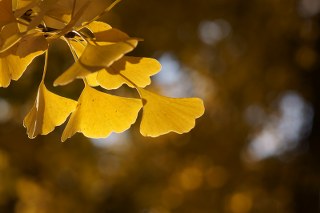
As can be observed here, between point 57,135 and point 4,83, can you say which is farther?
point 57,135

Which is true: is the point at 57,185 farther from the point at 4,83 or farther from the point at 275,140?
the point at 4,83

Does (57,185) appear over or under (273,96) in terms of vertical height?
under

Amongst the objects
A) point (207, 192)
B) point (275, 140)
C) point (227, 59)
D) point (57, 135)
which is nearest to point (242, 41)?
point (227, 59)

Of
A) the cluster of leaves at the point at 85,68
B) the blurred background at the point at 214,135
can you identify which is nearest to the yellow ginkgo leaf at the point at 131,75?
the cluster of leaves at the point at 85,68

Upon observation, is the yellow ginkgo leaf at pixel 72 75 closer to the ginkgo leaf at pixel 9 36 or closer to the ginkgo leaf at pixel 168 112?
the ginkgo leaf at pixel 9 36

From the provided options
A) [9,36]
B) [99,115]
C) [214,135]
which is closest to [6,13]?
[9,36]

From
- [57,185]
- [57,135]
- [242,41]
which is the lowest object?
[57,185]

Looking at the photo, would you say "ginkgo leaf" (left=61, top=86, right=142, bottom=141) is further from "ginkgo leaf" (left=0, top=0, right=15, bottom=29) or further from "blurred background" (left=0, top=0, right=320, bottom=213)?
"blurred background" (left=0, top=0, right=320, bottom=213)
